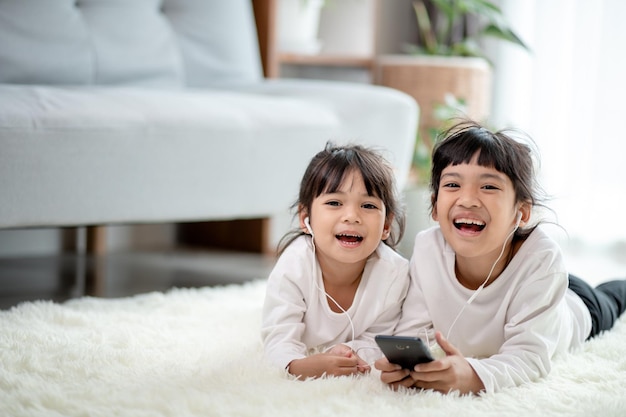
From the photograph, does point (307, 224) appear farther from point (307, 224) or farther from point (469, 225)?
point (469, 225)

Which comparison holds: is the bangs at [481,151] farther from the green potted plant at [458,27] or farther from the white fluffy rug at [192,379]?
the green potted plant at [458,27]

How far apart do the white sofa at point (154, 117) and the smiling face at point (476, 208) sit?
0.74 metres

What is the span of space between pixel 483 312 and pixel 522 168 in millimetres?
235

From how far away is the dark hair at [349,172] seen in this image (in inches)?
53.4

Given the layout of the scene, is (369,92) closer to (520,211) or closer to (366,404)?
(520,211)

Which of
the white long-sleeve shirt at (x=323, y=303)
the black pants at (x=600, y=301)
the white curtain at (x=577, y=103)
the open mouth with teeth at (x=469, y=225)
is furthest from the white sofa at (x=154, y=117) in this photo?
the white curtain at (x=577, y=103)

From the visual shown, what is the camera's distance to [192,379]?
1.20 meters

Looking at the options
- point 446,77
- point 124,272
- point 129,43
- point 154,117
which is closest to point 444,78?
point 446,77

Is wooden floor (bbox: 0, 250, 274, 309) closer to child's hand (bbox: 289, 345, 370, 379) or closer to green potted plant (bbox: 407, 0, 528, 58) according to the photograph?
child's hand (bbox: 289, 345, 370, 379)

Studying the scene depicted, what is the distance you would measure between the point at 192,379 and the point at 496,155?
554 millimetres

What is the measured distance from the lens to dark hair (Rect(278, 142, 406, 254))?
4.45ft

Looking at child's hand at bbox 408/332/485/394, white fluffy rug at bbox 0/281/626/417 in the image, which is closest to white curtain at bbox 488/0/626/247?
white fluffy rug at bbox 0/281/626/417

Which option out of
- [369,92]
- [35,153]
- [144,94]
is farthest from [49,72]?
[369,92]

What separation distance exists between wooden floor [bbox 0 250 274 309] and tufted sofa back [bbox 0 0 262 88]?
1.63 feet
